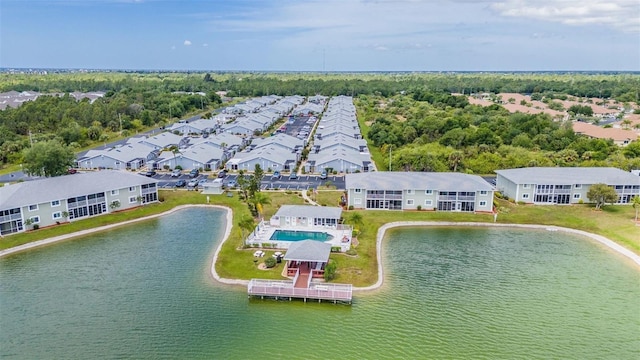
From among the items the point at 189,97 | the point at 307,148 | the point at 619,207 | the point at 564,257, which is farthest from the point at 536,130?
the point at 189,97

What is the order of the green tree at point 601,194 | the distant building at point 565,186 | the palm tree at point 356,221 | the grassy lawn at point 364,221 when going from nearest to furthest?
the grassy lawn at point 364,221 < the palm tree at point 356,221 < the green tree at point 601,194 < the distant building at point 565,186

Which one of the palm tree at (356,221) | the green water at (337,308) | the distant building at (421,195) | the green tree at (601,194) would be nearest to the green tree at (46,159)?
the green water at (337,308)

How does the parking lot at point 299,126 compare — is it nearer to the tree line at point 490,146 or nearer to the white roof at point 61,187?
the tree line at point 490,146

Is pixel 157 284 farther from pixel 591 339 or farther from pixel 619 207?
pixel 619 207

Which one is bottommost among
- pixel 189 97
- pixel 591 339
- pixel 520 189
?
pixel 591 339

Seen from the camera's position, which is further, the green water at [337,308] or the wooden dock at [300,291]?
the wooden dock at [300,291]

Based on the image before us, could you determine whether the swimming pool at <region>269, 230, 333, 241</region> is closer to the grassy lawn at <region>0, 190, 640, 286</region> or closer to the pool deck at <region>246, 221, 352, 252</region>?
the pool deck at <region>246, 221, 352, 252</region>
